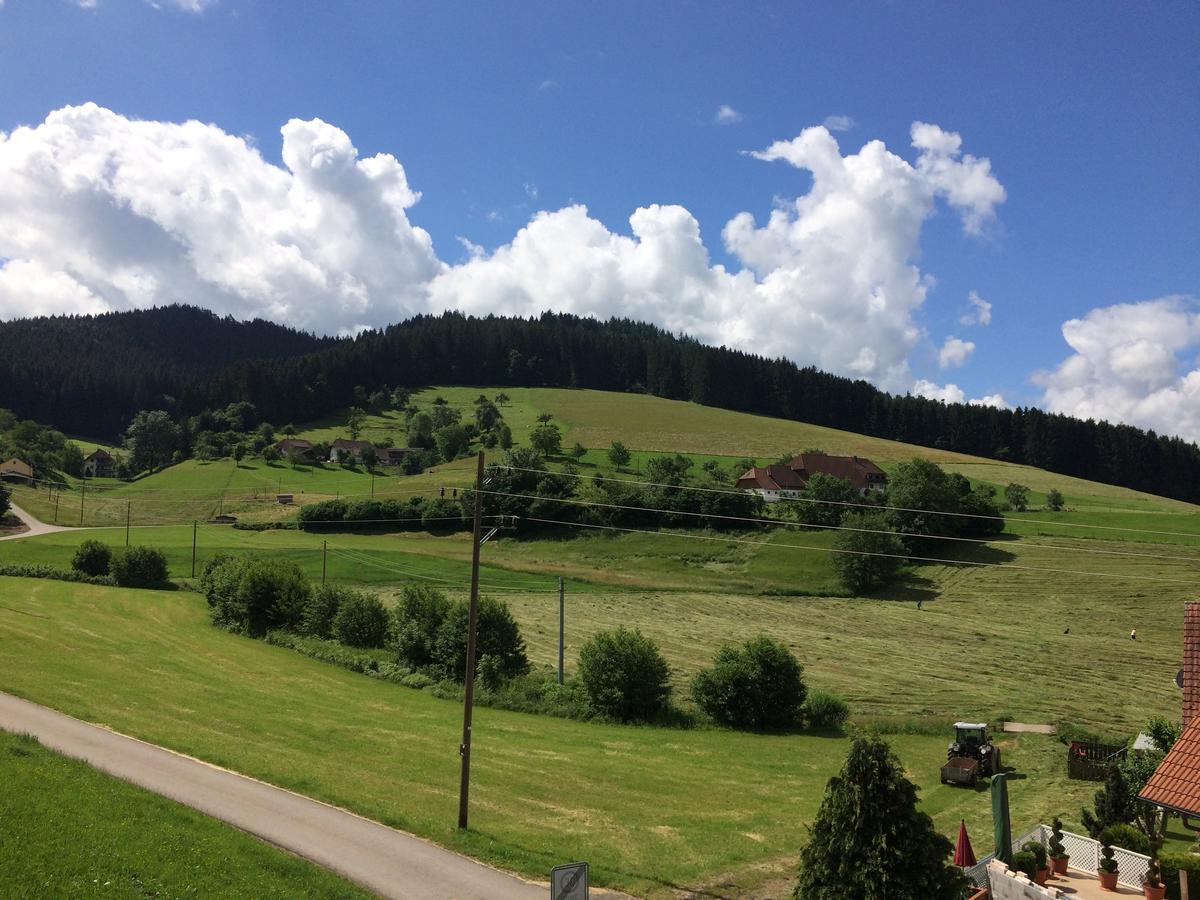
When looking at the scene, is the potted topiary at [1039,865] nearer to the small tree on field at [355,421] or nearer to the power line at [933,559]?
the power line at [933,559]

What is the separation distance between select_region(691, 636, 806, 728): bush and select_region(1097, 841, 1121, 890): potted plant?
21708 millimetres

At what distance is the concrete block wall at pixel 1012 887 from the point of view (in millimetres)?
16125

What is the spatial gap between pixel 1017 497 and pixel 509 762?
9372 cm

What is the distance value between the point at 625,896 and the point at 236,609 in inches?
1927

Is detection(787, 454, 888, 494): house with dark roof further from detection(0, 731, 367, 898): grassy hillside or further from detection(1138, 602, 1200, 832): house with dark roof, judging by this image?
detection(0, 731, 367, 898): grassy hillside

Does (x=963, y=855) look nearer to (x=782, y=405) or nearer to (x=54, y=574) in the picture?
(x=54, y=574)

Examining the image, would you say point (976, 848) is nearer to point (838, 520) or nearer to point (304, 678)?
point (304, 678)

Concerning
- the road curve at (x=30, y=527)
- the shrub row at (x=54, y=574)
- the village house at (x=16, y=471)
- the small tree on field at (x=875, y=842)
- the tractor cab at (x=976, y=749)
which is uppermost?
the village house at (x=16, y=471)

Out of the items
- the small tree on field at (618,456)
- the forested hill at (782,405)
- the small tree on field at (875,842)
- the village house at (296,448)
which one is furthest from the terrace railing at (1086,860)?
the forested hill at (782,405)

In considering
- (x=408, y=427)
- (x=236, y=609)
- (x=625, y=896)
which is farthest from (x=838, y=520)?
(x=408, y=427)

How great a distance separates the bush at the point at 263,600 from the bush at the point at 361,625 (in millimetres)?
5230

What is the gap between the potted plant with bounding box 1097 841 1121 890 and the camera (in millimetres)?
17359

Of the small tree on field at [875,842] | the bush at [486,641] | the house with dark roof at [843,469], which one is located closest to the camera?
the small tree on field at [875,842]

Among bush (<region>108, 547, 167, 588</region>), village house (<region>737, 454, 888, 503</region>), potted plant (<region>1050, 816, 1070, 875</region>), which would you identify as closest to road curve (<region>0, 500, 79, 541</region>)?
bush (<region>108, 547, 167, 588</region>)
